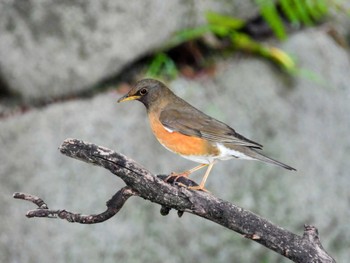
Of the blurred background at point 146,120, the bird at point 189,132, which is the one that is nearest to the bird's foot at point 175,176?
the bird at point 189,132

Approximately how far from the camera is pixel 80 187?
21.0ft

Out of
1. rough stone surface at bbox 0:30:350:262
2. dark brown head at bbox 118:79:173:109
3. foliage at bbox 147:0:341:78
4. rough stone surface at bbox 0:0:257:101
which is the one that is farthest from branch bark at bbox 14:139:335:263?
foliage at bbox 147:0:341:78

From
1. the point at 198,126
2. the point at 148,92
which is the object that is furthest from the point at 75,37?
the point at 198,126

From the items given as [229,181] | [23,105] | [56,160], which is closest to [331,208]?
[229,181]

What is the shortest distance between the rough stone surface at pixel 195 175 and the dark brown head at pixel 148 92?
7.24 feet

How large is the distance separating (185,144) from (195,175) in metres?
2.41

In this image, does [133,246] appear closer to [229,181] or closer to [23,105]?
[229,181]

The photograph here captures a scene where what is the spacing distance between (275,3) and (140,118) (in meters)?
2.06

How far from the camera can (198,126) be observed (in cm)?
436

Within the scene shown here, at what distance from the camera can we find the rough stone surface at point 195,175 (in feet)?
20.6

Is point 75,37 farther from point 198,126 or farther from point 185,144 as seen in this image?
point 185,144

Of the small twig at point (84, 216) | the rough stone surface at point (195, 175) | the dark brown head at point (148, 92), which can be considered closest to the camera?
the small twig at point (84, 216)

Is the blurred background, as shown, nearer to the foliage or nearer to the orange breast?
the foliage

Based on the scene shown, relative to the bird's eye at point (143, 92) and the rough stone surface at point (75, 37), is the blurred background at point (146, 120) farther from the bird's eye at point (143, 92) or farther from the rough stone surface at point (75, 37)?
the bird's eye at point (143, 92)
